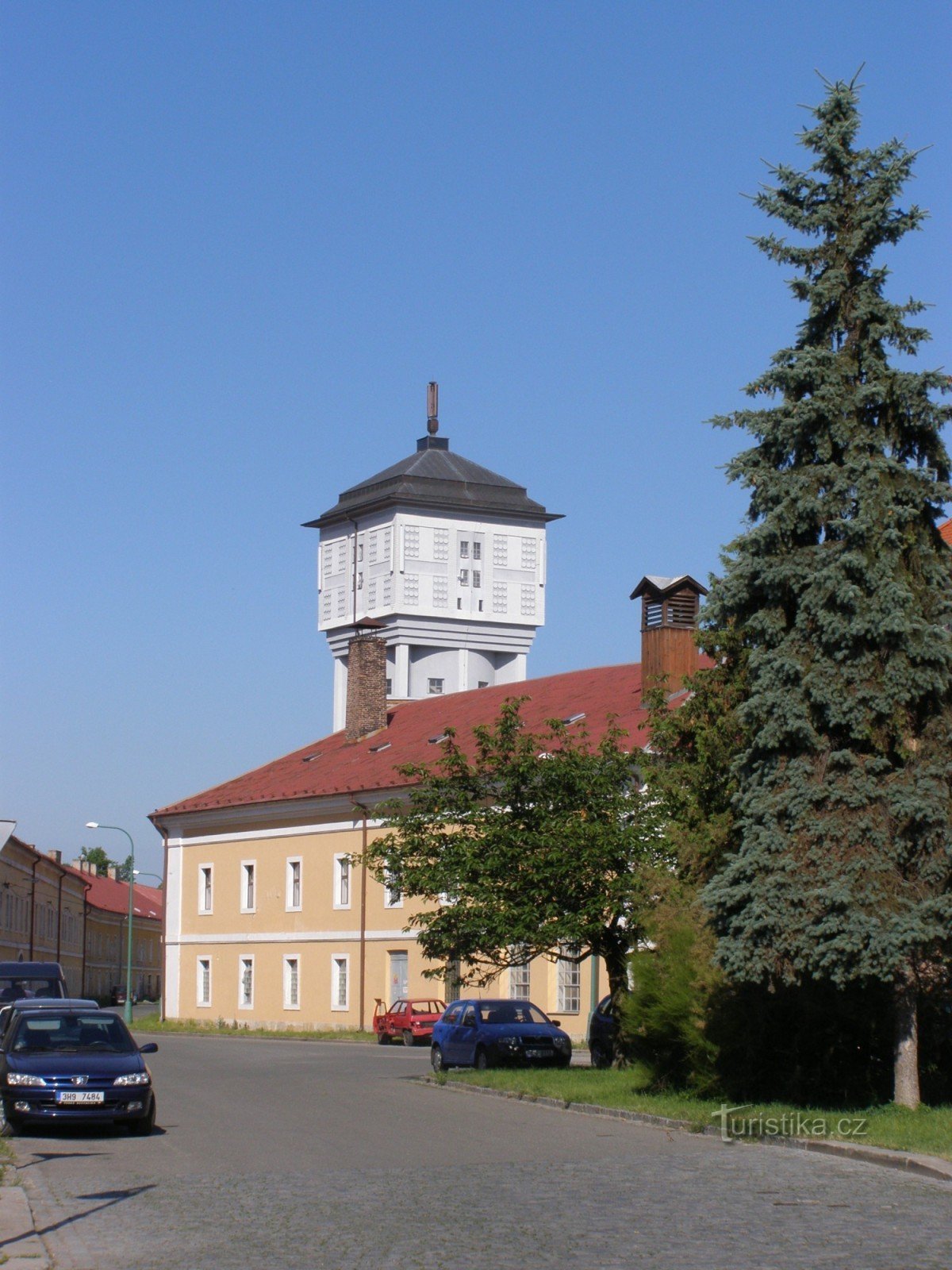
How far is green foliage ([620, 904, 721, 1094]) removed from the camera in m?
20.7

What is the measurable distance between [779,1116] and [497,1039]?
39.4 ft

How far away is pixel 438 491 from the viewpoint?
95.8m

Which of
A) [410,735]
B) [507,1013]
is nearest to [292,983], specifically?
[410,735]

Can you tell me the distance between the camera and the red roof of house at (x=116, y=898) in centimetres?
11600

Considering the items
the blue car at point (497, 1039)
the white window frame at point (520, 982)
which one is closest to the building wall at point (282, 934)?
the white window frame at point (520, 982)

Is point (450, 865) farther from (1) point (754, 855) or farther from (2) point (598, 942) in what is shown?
(1) point (754, 855)

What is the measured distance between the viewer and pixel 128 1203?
537 inches

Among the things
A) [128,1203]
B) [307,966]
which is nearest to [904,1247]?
[128,1203]

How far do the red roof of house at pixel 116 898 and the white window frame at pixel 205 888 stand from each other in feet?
159

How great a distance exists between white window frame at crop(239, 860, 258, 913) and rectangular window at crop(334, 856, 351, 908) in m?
4.91

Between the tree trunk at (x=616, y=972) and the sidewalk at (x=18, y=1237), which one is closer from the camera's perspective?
the sidewalk at (x=18, y=1237)

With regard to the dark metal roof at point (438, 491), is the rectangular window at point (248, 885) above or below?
below

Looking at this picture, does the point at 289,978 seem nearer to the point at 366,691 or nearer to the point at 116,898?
the point at 366,691

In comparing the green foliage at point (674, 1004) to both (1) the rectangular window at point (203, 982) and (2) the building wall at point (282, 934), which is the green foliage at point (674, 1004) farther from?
(1) the rectangular window at point (203, 982)
